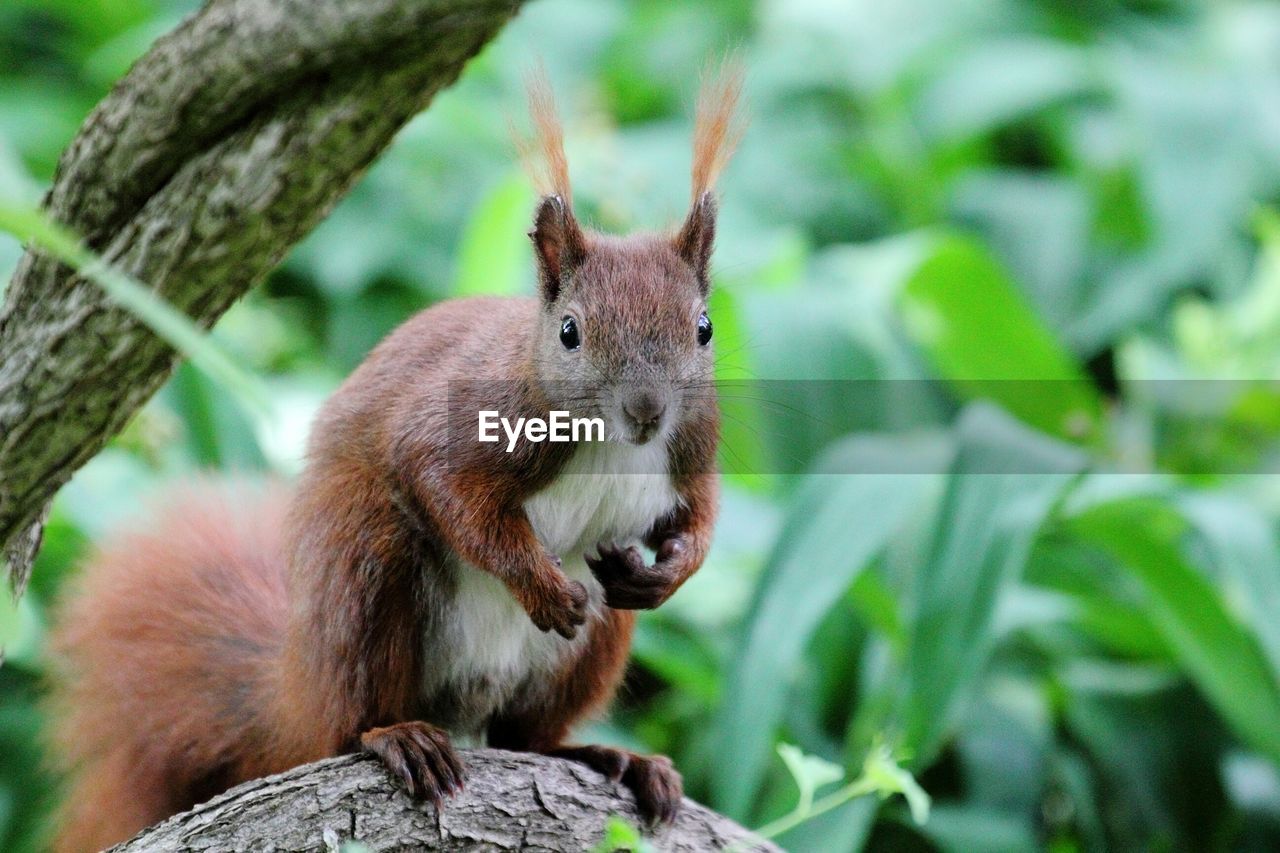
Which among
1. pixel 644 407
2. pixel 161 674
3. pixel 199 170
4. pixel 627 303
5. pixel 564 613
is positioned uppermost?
pixel 199 170

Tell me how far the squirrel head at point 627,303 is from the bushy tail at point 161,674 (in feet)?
2.18

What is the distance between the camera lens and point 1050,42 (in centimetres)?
572

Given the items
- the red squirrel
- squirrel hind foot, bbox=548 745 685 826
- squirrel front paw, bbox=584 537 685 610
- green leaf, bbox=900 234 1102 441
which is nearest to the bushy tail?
the red squirrel

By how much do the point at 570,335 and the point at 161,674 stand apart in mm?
873

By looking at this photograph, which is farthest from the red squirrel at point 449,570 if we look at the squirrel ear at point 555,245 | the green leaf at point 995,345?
the green leaf at point 995,345

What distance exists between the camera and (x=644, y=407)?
162 cm

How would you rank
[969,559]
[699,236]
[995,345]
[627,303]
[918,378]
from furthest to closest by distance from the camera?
1. [918,378]
2. [995,345]
3. [969,559]
4. [699,236]
5. [627,303]

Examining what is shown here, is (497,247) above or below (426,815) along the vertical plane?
above

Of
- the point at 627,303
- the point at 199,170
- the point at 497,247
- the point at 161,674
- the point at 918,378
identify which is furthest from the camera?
the point at 918,378

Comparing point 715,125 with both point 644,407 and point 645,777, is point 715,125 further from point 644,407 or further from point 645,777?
point 645,777

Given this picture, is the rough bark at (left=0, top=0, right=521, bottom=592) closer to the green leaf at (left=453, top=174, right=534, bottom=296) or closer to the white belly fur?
the white belly fur

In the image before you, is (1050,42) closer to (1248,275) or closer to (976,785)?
(1248,275)

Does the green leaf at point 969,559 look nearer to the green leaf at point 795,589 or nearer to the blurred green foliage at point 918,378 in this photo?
the blurred green foliage at point 918,378

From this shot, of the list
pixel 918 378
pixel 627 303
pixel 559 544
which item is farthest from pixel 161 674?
pixel 918 378
